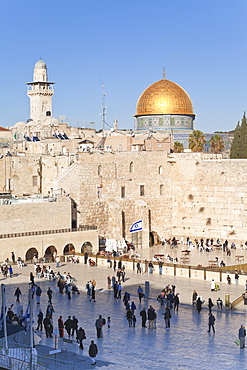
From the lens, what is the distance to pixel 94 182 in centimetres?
3712

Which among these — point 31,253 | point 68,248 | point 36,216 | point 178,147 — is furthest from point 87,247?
point 178,147

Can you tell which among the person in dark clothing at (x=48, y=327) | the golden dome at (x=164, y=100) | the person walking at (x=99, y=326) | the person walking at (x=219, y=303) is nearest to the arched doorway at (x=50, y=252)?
the person walking at (x=219, y=303)

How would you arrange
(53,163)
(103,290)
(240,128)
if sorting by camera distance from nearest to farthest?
(103,290) < (53,163) < (240,128)

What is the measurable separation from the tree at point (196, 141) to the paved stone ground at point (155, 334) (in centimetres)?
2396

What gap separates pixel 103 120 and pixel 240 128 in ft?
34.8

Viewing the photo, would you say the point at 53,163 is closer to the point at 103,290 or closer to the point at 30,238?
the point at 30,238

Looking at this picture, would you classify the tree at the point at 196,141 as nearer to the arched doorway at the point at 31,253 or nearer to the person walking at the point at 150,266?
the arched doorway at the point at 31,253

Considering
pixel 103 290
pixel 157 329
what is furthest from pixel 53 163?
pixel 157 329

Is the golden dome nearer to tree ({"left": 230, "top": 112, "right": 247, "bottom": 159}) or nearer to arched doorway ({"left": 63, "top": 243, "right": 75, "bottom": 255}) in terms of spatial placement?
tree ({"left": 230, "top": 112, "right": 247, "bottom": 159})

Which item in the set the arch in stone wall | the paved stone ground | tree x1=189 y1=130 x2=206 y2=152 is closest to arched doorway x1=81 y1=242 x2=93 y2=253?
the arch in stone wall

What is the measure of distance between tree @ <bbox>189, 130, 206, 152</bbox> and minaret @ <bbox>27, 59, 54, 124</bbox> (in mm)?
15819

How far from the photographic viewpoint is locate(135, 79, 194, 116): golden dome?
50.7 meters

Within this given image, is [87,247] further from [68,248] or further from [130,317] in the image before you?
[130,317]

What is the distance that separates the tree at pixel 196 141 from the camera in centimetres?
4928
